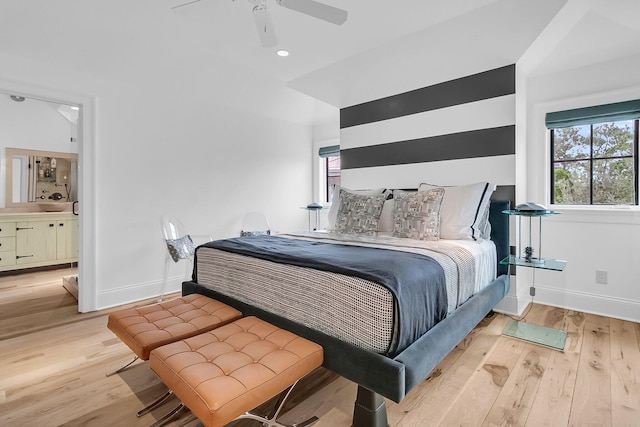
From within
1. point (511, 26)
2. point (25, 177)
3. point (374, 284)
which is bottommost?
point (374, 284)

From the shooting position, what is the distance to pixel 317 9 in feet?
6.80

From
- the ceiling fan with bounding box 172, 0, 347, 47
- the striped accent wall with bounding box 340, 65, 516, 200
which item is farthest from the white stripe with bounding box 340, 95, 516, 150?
the ceiling fan with bounding box 172, 0, 347, 47

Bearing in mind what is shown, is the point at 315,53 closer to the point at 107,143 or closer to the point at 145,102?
the point at 145,102

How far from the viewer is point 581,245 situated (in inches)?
121

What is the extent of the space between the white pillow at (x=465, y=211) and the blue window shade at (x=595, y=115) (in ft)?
3.26

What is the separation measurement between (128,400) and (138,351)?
15.7 inches

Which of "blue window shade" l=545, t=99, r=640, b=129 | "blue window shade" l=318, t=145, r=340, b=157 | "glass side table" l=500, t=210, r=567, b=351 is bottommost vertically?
"glass side table" l=500, t=210, r=567, b=351

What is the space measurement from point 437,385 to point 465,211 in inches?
56.6

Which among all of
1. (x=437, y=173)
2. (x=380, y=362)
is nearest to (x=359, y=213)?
(x=437, y=173)

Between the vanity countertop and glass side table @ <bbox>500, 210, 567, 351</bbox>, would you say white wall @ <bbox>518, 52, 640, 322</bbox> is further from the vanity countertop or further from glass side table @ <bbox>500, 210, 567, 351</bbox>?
the vanity countertop

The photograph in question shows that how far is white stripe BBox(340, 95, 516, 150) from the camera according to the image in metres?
3.03

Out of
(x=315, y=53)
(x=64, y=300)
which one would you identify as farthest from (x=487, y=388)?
(x=64, y=300)

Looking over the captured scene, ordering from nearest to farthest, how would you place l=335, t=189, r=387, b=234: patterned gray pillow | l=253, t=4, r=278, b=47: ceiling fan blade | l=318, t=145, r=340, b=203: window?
l=253, t=4, r=278, b=47: ceiling fan blade → l=335, t=189, r=387, b=234: patterned gray pillow → l=318, t=145, r=340, b=203: window

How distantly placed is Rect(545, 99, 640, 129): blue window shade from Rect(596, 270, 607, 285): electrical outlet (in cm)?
135
